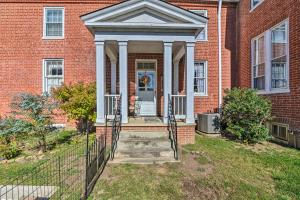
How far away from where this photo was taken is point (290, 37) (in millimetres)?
7945

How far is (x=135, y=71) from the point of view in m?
11.8

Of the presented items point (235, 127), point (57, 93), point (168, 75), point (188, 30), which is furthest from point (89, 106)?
point (235, 127)

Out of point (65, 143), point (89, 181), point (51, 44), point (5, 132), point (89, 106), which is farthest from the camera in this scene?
point (51, 44)

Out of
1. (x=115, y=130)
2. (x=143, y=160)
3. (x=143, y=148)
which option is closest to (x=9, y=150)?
(x=115, y=130)

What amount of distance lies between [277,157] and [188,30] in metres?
5.01

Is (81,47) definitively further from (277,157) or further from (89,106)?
(277,157)

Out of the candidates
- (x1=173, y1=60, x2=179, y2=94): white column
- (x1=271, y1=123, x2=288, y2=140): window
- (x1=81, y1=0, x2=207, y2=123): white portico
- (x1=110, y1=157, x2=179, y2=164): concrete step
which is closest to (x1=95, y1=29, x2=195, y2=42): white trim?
(x1=81, y1=0, x2=207, y2=123): white portico

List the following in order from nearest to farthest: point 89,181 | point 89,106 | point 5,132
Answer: point 89,181 → point 5,132 → point 89,106

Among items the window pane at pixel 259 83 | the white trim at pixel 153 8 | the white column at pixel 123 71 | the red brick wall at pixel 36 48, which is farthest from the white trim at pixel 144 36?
the window pane at pixel 259 83

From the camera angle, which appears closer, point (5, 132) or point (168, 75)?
point (5, 132)

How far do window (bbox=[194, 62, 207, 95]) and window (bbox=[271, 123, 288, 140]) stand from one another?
4038 mm

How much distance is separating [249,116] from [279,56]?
2.64 meters

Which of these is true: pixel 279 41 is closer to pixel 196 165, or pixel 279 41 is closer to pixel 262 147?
pixel 262 147

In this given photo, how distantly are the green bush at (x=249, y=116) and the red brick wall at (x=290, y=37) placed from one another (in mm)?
559
